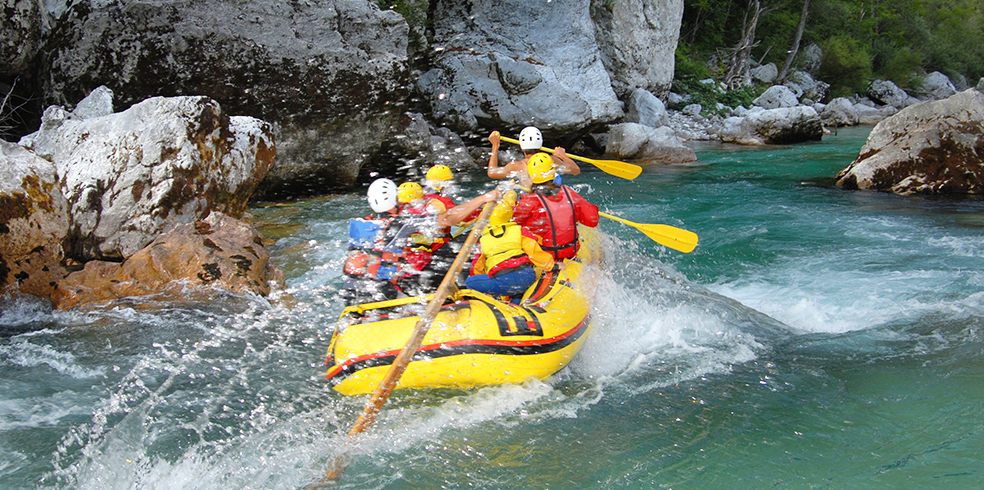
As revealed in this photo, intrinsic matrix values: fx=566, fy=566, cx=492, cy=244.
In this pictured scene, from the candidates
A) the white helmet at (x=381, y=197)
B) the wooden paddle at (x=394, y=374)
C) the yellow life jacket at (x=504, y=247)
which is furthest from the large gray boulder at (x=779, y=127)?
the wooden paddle at (x=394, y=374)

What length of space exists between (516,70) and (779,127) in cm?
888

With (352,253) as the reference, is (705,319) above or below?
below

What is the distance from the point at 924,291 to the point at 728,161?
909cm

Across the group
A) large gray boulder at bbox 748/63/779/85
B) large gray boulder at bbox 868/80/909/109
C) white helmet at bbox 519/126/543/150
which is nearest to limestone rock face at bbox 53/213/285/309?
white helmet at bbox 519/126/543/150

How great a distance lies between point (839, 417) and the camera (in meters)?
3.13

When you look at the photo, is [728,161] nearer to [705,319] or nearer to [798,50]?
[705,319]

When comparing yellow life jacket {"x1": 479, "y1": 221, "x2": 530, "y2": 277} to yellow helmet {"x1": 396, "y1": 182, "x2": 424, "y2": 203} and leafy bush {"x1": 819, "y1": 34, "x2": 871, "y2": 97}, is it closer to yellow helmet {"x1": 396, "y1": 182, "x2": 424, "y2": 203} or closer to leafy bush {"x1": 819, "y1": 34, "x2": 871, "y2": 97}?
yellow helmet {"x1": 396, "y1": 182, "x2": 424, "y2": 203}

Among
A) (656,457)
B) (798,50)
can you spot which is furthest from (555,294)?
(798,50)

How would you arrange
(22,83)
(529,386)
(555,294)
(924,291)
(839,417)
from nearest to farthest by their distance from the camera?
1. (839,417)
2. (529,386)
3. (555,294)
4. (924,291)
5. (22,83)

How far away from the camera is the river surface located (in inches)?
110

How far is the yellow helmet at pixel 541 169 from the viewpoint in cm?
435

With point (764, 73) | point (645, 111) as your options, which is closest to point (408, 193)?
point (645, 111)

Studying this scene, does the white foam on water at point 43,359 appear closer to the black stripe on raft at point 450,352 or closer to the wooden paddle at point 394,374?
the black stripe on raft at point 450,352

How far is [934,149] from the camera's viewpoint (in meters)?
8.80
